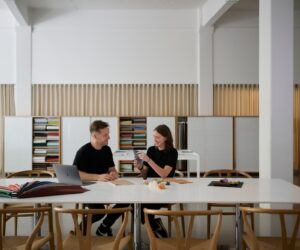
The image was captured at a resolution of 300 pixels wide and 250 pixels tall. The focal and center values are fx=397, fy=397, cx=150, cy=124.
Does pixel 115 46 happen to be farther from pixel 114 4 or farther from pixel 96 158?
pixel 96 158

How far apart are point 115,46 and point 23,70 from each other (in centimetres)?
236

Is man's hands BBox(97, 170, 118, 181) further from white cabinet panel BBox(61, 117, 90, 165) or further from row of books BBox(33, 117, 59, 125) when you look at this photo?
row of books BBox(33, 117, 59, 125)

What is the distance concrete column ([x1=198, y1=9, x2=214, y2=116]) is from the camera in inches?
392

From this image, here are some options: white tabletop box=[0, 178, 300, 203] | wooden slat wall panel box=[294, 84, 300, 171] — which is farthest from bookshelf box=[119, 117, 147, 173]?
white tabletop box=[0, 178, 300, 203]

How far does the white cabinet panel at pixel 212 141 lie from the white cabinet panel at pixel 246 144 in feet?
0.61

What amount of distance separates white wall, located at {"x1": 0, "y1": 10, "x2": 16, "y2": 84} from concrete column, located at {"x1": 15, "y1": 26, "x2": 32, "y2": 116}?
0.50 feet

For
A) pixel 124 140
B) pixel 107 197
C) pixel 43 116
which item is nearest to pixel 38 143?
pixel 43 116

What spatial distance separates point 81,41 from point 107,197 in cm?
724

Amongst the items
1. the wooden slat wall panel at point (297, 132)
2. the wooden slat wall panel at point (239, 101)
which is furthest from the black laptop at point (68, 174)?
the wooden slat wall panel at point (297, 132)

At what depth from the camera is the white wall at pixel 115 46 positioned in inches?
391

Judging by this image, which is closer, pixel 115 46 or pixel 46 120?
pixel 46 120

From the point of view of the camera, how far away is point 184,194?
354 centimetres

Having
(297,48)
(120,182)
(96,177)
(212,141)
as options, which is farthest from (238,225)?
(297,48)

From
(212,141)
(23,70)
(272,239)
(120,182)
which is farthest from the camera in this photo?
(23,70)
